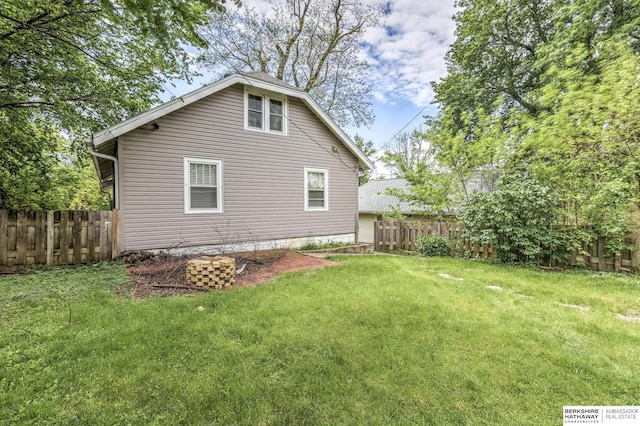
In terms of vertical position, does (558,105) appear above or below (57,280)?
above

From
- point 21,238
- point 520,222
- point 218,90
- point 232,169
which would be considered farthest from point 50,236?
point 520,222

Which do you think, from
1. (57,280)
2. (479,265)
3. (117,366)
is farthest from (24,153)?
(479,265)

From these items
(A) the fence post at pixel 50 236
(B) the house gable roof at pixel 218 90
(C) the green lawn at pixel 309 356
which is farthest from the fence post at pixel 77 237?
(B) the house gable roof at pixel 218 90

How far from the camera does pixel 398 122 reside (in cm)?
1945

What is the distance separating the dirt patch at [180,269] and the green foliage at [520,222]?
439cm

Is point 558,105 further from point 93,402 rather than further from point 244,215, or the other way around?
point 93,402

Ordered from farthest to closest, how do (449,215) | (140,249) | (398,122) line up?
(398,122)
(449,215)
(140,249)

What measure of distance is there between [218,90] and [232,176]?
2.40 m

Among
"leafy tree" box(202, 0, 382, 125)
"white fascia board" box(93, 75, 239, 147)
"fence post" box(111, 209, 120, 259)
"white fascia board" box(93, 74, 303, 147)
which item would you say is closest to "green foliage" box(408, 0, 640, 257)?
"leafy tree" box(202, 0, 382, 125)

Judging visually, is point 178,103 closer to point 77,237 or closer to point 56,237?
point 77,237

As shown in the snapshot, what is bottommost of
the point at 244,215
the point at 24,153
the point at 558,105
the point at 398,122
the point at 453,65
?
the point at 244,215

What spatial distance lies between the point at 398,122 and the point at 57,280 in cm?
1950

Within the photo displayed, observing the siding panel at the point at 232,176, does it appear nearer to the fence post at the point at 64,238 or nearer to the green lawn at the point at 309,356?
the fence post at the point at 64,238

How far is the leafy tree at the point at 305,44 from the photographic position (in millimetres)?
14898
